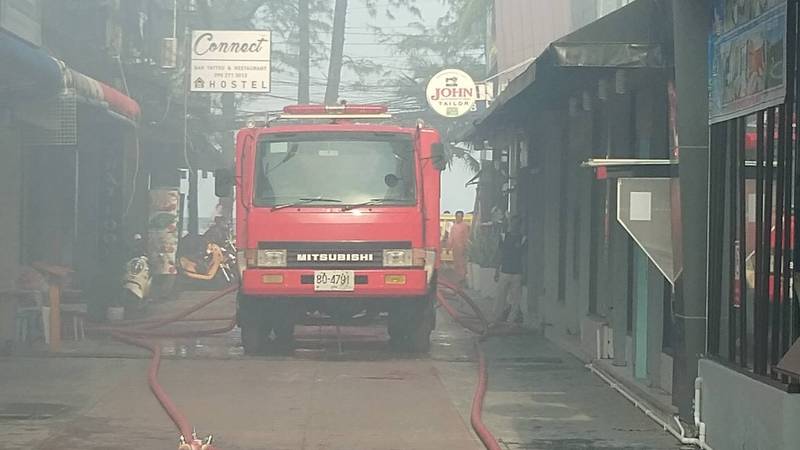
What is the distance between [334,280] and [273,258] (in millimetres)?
768

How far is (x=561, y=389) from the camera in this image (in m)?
12.7

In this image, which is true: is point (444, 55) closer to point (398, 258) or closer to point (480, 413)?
point (398, 258)

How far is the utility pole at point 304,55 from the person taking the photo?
42188 millimetres

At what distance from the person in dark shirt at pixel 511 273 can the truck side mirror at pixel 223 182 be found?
5299 mm

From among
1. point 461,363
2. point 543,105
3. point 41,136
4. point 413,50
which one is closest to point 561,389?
point 461,363

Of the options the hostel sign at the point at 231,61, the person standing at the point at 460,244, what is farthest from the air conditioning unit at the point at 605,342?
the person standing at the point at 460,244

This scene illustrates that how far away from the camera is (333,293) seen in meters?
15.0

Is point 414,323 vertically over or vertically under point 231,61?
under

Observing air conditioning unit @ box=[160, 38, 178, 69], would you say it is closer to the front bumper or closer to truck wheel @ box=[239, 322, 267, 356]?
truck wheel @ box=[239, 322, 267, 356]

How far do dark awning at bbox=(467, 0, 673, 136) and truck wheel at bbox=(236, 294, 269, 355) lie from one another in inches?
229

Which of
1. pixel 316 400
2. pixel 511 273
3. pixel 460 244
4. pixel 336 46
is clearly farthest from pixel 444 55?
pixel 316 400

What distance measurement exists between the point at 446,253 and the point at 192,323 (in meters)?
15.3

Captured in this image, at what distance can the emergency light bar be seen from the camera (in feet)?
53.9

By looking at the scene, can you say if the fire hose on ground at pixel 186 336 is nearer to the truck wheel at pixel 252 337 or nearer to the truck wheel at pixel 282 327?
the truck wheel at pixel 252 337
